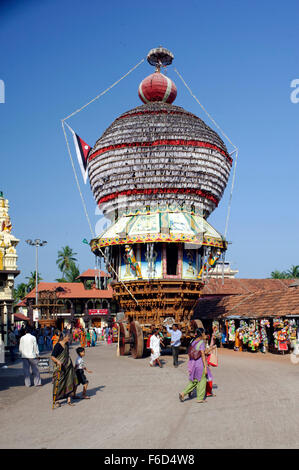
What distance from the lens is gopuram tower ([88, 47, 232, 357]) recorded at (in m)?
20.3

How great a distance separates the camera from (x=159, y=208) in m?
21.2

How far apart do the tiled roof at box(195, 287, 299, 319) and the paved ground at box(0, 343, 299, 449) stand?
694 cm

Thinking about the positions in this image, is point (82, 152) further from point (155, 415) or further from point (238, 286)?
point (238, 286)

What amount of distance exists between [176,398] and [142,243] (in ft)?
37.3

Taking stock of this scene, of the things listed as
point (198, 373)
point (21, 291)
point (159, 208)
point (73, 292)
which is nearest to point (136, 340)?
point (159, 208)

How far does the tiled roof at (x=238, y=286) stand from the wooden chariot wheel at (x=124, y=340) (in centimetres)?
1949

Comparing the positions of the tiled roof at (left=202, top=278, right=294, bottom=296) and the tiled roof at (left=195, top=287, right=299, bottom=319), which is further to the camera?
the tiled roof at (left=202, top=278, right=294, bottom=296)

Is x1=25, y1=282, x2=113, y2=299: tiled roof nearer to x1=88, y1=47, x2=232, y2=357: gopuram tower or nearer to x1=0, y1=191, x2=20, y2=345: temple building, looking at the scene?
x1=0, y1=191, x2=20, y2=345: temple building

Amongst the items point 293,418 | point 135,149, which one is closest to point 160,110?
point 135,149

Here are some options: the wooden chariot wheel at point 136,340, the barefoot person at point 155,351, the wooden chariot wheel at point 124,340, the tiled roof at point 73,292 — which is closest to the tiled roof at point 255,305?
the wooden chariot wheel at point 136,340

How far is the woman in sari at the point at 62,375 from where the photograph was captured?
9281 millimetres

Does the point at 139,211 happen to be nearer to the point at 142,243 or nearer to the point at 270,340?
the point at 142,243

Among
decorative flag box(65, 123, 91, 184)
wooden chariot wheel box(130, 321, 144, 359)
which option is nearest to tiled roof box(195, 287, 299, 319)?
wooden chariot wheel box(130, 321, 144, 359)
